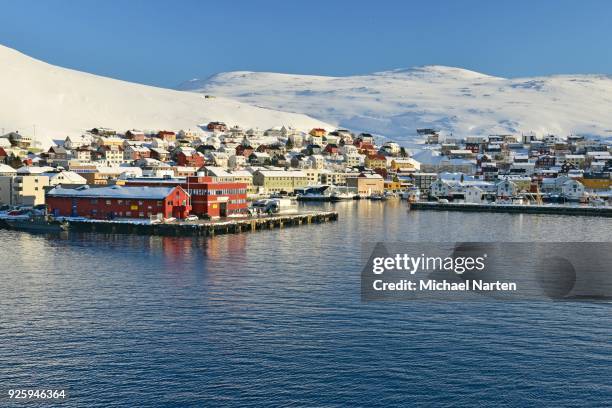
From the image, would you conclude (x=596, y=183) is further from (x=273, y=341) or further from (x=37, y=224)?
(x=273, y=341)

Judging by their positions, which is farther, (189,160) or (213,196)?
(189,160)

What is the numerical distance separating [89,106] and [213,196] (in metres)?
84.8

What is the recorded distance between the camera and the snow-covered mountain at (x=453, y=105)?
156375mm

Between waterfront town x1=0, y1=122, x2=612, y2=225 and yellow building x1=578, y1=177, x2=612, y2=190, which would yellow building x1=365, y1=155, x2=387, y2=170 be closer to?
waterfront town x1=0, y1=122, x2=612, y2=225

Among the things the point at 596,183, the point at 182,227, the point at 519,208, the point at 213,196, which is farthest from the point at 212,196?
the point at 596,183

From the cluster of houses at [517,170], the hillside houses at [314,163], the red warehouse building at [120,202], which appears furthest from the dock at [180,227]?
the cluster of houses at [517,170]

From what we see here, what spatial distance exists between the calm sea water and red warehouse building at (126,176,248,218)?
12.4m

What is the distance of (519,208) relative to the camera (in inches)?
2015

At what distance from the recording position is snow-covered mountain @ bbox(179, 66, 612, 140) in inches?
6156

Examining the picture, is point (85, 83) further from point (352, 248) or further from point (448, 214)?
point (352, 248)

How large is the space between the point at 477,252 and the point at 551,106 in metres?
156

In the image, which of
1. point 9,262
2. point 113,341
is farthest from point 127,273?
point 113,341

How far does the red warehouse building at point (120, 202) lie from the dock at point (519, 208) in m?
22.4

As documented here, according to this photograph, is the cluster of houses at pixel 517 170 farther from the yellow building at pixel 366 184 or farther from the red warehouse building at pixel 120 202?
the red warehouse building at pixel 120 202
